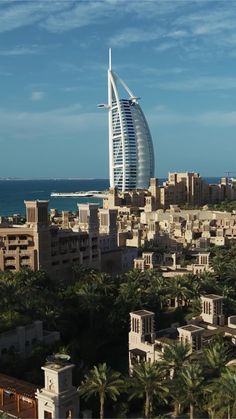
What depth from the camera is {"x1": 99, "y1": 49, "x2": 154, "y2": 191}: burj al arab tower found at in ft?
491

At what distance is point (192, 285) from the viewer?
4275 centimetres

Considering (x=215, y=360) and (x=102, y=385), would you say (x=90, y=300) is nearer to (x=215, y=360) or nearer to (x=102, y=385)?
(x=215, y=360)

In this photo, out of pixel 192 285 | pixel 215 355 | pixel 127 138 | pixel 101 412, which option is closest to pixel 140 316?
pixel 215 355

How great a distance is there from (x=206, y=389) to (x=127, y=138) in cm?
12818

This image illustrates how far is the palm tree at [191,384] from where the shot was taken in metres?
23.7

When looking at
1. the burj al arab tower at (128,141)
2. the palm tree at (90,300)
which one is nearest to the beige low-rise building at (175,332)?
the palm tree at (90,300)

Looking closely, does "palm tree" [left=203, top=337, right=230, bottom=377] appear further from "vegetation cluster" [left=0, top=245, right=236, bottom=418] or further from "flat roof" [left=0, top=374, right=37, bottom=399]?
"flat roof" [left=0, top=374, right=37, bottom=399]

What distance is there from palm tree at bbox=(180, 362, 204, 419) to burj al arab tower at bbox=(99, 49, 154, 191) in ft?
412

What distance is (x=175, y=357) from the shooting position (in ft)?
87.1

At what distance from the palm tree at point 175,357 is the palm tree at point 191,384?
1.43 meters

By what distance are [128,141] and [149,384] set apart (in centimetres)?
12733

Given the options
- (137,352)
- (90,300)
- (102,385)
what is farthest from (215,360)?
(90,300)

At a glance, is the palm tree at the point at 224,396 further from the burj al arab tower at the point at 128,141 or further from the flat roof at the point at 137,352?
the burj al arab tower at the point at 128,141

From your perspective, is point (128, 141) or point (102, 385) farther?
point (128, 141)
